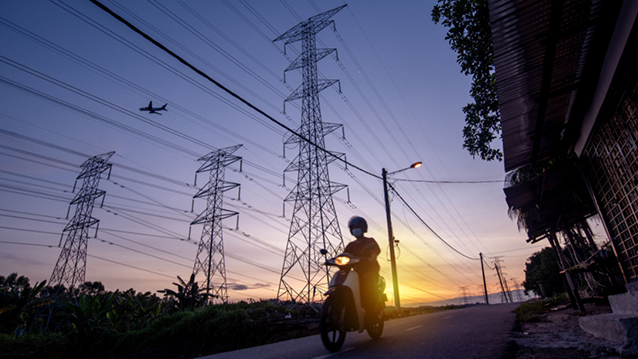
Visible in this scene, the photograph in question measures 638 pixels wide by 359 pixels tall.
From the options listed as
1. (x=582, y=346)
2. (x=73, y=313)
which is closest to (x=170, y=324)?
(x=73, y=313)

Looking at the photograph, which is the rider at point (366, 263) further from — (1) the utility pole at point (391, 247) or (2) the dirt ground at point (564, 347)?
(1) the utility pole at point (391, 247)

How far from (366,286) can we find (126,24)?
5107 mm

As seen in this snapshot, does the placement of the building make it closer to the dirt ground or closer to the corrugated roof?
the corrugated roof

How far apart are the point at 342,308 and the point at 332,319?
0.65 feet

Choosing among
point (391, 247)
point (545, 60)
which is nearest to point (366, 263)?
point (545, 60)

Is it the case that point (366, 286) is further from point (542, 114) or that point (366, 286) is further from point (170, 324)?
point (170, 324)

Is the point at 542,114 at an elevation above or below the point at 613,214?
above

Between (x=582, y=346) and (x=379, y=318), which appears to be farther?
(x=379, y=318)

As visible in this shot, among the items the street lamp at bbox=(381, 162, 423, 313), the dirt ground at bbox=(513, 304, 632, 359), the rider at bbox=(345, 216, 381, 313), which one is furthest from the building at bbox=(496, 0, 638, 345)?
the street lamp at bbox=(381, 162, 423, 313)

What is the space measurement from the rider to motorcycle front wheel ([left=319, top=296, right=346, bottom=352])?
1.61 ft

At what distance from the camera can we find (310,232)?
22.6 m

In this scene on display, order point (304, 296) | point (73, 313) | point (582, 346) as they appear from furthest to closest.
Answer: point (304, 296) < point (73, 313) < point (582, 346)

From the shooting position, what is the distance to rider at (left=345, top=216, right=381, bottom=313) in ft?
14.7

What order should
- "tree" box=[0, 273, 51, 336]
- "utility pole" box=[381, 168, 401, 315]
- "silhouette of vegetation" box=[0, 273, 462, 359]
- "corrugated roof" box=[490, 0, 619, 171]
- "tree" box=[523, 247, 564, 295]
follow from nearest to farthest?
"corrugated roof" box=[490, 0, 619, 171] < "silhouette of vegetation" box=[0, 273, 462, 359] < "utility pole" box=[381, 168, 401, 315] < "tree" box=[0, 273, 51, 336] < "tree" box=[523, 247, 564, 295]
